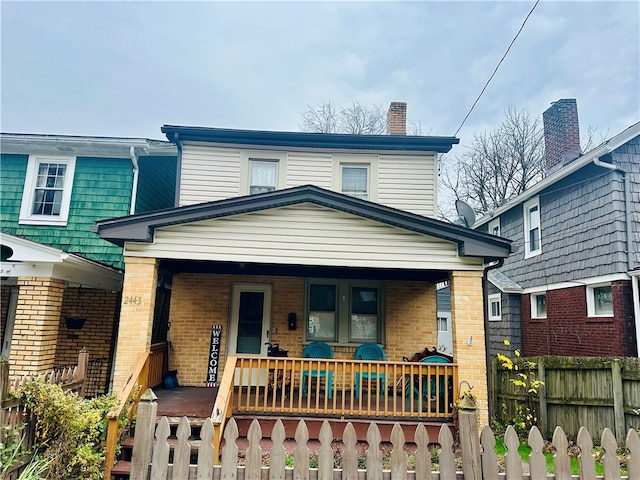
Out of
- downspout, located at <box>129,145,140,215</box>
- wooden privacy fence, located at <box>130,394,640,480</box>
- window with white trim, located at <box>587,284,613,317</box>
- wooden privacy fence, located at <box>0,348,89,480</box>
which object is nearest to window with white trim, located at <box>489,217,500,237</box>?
window with white trim, located at <box>587,284,613,317</box>

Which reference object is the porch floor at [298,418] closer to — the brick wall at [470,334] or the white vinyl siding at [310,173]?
the brick wall at [470,334]

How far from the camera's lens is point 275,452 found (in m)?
3.30

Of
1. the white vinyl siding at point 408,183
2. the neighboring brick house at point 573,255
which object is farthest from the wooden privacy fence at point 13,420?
the neighboring brick house at point 573,255

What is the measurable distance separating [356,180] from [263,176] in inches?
87.6

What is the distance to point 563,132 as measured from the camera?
12.7m

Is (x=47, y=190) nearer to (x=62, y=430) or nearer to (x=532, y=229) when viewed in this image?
(x=62, y=430)

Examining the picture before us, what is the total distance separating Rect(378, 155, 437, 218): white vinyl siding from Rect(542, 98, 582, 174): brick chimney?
564 centimetres

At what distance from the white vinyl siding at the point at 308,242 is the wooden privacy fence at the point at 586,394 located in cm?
253

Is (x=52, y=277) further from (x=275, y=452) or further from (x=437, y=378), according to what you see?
(x=437, y=378)

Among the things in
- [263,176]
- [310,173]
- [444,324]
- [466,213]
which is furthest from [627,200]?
[444,324]

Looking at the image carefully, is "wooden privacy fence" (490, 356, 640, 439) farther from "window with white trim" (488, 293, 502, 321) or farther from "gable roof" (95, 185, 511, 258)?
"window with white trim" (488, 293, 502, 321)

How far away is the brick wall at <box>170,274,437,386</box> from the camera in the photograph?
9.05 m

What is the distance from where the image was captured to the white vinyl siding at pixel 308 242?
661cm

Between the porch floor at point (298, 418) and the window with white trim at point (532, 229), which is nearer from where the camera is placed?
the porch floor at point (298, 418)
